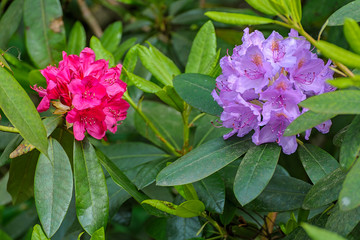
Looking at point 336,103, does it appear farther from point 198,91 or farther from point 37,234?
point 37,234

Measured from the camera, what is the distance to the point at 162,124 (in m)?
1.70

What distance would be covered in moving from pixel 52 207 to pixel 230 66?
49 cm

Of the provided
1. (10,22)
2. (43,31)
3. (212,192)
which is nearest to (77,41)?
(43,31)

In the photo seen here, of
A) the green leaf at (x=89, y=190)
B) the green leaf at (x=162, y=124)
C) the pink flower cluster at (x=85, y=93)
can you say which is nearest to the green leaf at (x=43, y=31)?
the green leaf at (x=162, y=124)

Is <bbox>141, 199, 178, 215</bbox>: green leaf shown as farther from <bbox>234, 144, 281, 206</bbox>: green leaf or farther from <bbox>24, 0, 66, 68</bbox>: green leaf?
<bbox>24, 0, 66, 68</bbox>: green leaf

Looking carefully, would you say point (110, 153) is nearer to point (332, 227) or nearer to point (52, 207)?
point (52, 207)

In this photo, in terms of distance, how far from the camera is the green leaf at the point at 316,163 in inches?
39.2

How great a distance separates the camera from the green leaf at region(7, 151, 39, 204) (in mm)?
1236

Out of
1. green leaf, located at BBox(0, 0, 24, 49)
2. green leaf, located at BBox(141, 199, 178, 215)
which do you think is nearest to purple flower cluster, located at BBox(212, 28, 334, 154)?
green leaf, located at BBox(141, 199, 178, 215)

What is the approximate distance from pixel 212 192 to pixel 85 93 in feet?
1.28

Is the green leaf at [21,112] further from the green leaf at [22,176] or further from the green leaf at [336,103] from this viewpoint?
the green leaf at [336,103]

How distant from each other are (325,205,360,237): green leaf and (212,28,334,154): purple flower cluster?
181 millimetres

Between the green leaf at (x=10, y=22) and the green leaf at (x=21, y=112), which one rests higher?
the green leaf at (x=21, y=112)

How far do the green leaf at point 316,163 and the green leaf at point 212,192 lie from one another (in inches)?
9.1
